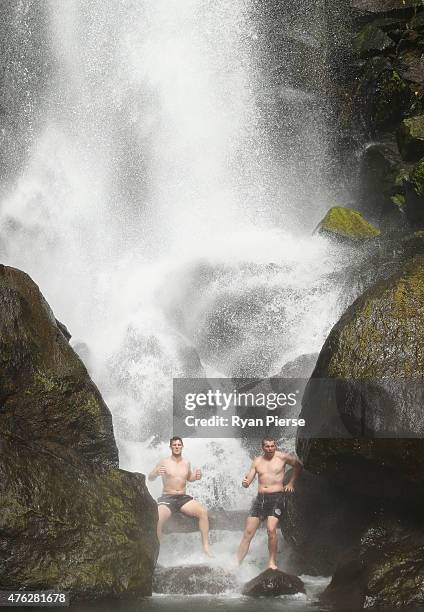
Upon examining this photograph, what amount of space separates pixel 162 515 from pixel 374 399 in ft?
10.9

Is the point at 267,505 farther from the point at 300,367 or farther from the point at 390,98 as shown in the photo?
the point at 390,98

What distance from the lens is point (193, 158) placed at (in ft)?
74.5

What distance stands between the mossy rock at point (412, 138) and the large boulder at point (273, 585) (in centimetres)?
1338

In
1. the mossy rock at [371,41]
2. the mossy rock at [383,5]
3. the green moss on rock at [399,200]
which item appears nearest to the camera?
the green moss on rock at [399,200]

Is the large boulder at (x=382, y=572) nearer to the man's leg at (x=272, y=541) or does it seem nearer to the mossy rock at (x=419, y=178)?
the man's leg at (x=272, y=541)

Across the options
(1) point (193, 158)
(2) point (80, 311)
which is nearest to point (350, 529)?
(2) point (80, 311)

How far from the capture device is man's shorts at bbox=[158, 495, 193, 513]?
30.4 feet

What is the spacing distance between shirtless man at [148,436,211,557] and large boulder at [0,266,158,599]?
282 millimetres

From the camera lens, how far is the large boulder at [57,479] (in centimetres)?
736

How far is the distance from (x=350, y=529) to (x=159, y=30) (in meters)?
21.0

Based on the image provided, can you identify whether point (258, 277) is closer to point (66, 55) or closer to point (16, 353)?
point (16, 353)

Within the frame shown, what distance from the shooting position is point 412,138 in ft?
58.9

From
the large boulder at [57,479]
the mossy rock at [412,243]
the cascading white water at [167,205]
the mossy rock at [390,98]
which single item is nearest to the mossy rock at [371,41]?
the mossy rock at [390,98]

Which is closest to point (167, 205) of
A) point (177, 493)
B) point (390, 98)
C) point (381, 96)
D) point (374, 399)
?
point (381, 96)
